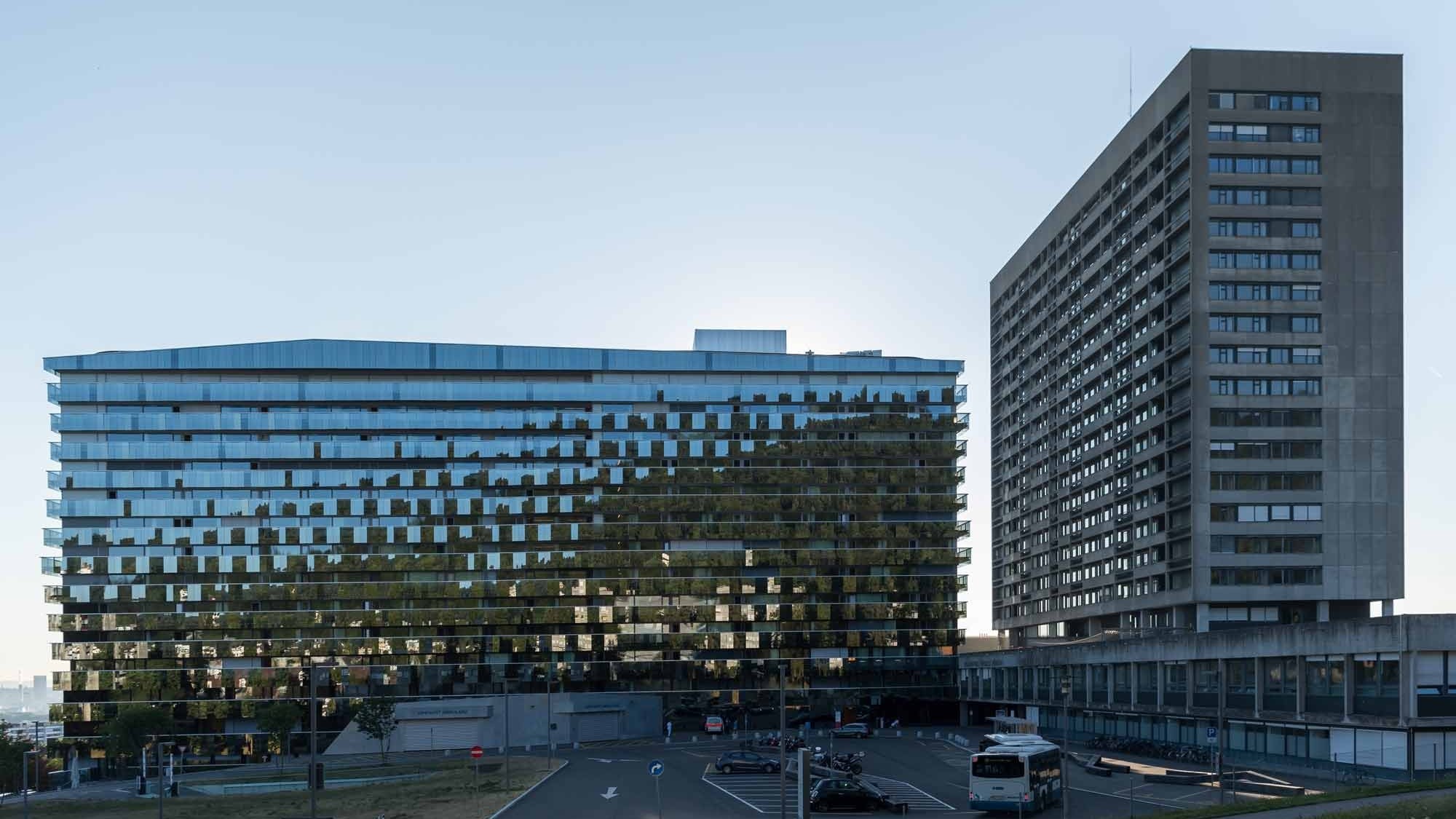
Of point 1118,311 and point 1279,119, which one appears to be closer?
point 1279,119

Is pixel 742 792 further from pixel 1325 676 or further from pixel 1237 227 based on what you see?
pixel 1237 227

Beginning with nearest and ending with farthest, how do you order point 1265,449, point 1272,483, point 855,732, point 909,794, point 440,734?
point 909,794, point 1272,483, point 1265,449, point 855,732, point 440,734

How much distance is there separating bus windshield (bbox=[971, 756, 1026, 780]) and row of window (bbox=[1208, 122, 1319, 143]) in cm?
7031

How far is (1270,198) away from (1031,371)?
2038 inches

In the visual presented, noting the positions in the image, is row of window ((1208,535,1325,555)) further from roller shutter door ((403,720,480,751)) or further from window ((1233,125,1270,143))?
roller shutter door ((403,720,480,751))

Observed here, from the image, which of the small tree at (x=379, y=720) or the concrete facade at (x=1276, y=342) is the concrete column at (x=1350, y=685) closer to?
the concrete facade at (x=1276, y=342)

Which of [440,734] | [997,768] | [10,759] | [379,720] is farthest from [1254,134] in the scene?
[10,759]

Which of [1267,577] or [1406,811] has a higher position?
[1267,577]

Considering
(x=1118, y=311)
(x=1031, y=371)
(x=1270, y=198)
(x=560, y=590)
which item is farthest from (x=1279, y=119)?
(x=560, y=590)

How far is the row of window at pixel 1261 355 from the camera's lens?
377 feet

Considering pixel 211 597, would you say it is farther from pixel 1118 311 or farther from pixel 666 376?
pixel 1118 311

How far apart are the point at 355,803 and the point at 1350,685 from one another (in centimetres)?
5257

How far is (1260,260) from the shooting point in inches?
4547

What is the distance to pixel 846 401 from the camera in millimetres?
163375
